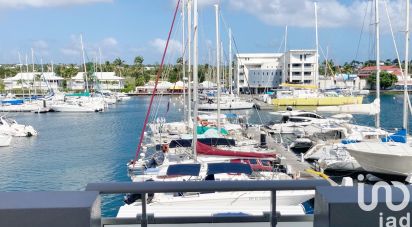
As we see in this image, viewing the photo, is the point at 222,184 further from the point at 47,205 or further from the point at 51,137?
the point at 51,137

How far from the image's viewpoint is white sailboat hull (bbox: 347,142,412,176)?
64.7ft

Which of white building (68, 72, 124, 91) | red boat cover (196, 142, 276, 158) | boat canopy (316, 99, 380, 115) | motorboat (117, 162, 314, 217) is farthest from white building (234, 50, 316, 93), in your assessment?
motorboat (117, 162, 314, 217)

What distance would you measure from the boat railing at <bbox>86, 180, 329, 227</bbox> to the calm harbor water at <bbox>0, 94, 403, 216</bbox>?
14.2m

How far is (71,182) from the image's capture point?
965 inches

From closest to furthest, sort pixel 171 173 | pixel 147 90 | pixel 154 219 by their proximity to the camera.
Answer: pixel 154 219 → pixel 171 173 → pixel 147 90

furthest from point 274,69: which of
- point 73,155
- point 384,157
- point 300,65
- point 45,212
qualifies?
point 45,212

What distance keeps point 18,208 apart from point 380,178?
2003 cm

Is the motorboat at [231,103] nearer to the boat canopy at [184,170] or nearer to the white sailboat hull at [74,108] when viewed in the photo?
the white sailboat hull at [74,108]

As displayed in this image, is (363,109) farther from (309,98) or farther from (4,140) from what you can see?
(309,98)

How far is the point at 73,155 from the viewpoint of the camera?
33.8 meters

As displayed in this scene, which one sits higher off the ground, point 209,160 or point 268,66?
point 268,66

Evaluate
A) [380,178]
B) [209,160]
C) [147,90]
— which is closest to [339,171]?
[380,178]

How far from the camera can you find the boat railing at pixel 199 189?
3.27 meters

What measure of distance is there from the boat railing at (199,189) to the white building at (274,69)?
308ft
